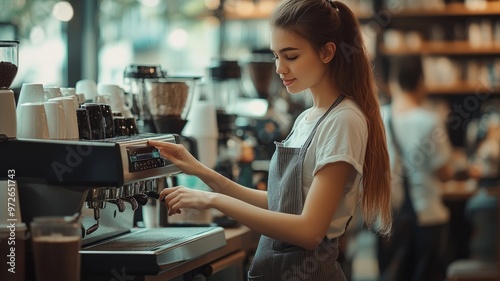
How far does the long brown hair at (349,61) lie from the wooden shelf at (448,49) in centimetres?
626

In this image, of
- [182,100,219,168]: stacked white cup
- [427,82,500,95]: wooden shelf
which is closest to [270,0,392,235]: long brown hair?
[182,100,219,168]: stacked white cup

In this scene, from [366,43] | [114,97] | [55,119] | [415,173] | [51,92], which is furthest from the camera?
[366,43]

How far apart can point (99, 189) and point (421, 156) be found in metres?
3.49

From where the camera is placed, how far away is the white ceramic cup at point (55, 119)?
112 inches

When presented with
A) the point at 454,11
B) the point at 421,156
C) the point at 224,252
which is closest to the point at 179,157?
the point at 224,252

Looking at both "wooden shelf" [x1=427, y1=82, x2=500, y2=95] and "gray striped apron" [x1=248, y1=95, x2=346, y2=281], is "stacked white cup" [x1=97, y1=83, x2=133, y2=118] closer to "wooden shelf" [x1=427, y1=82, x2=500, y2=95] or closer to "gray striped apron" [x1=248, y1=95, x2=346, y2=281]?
"gray striped apron" [x1=248, y1=95, x2=346, y2=281]

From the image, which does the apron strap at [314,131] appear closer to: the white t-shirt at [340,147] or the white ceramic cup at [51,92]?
the white t-shirt at [340,147]

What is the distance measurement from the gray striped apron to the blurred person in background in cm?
315

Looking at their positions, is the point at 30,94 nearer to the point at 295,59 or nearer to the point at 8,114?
the point at 8,114

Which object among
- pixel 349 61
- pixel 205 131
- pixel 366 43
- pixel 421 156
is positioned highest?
pixel 366 43

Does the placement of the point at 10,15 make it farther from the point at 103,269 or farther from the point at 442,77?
the point at 442,77

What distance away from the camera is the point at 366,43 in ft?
23.7

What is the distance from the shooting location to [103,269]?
2.86 meters

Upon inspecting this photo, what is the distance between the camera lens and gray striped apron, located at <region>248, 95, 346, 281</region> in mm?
2775
